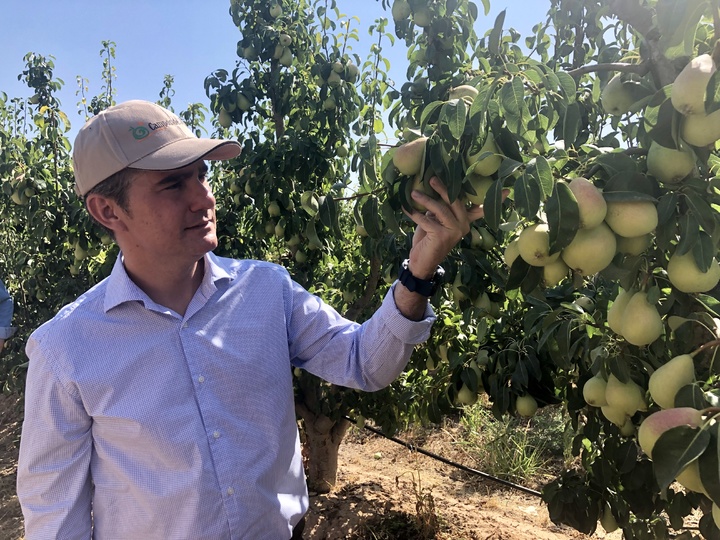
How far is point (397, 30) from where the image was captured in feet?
8.23

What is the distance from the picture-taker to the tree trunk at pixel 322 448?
391cm

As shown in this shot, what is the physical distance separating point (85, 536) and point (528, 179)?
4.56 feet

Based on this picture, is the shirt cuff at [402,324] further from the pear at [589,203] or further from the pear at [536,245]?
the pear at [589,203]

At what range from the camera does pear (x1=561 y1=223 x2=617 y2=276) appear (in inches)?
37.7

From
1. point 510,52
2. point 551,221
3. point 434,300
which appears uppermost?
point 510,52

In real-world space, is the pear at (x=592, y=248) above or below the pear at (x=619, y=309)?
above

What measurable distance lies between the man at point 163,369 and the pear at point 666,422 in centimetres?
59

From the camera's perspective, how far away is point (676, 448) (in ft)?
2.50

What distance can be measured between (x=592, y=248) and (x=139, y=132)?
3.78 feet

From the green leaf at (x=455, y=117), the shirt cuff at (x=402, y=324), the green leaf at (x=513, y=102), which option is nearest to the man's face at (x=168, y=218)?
the shirt cuff at (x=402, y=324)

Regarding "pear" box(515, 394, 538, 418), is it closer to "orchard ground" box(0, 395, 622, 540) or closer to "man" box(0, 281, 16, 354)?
"orchard ground" box(0, 395, 622, 540)

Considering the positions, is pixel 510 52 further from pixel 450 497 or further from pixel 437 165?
pixel 450 497

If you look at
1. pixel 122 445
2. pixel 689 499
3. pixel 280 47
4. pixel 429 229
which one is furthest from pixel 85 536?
pixel 280 47

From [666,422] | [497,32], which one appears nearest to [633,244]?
[666,422]
